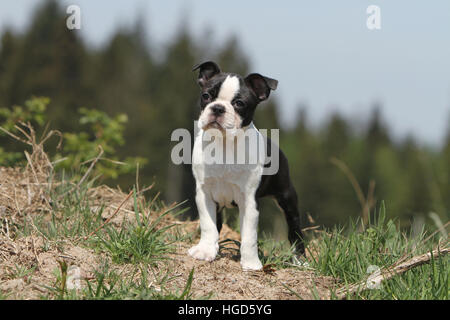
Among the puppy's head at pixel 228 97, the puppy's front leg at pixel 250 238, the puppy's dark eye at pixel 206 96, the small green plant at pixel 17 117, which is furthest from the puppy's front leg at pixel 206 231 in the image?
the small green plant at pixel 17 117

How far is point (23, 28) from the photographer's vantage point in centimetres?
5431

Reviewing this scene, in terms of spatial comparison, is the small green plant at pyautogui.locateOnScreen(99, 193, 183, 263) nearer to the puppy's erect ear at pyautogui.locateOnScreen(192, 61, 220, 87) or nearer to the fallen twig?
the puppy's erect ear at pyautogui.locateOnScreen(192, 61, 220, 87)

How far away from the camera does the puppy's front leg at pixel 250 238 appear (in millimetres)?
5086

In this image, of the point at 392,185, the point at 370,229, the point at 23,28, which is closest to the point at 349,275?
the point at 370,229

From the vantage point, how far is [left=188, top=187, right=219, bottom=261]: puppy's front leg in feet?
16.9

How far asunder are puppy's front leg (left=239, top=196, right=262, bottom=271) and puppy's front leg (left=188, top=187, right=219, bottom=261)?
11.9 inches

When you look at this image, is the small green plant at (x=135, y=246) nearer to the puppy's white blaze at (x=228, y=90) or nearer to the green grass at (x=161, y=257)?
the green grass at (x=161, y=257)

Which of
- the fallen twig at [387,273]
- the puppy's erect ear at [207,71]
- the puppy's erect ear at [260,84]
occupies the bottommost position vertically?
the fallen twig at [387,273]

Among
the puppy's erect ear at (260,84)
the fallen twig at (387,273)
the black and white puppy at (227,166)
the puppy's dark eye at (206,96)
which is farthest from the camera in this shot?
the puppy's erect ear at (260,84)

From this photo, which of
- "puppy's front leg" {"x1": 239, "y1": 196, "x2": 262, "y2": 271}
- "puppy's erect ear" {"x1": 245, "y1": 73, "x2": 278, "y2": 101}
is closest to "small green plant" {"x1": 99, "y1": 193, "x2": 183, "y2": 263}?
"puppy's front leg" {"x1": 239, "y1": 196, "x2": 262, "y2": 271}

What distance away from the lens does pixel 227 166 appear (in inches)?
205

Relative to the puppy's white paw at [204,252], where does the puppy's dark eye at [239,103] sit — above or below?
above
